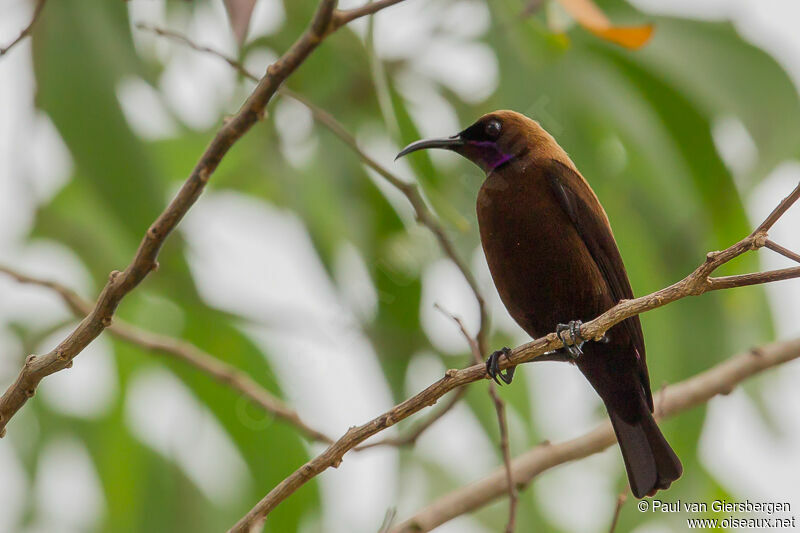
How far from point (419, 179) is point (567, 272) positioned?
0.78m

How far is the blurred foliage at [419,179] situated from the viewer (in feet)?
13.5

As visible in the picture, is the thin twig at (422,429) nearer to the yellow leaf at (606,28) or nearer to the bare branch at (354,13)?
the yellow leaf at (606,28)

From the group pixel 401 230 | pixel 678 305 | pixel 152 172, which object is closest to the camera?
pixel 152 172

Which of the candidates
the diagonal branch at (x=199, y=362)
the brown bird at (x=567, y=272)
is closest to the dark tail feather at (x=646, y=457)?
the brown bird at (x=567, y=272)

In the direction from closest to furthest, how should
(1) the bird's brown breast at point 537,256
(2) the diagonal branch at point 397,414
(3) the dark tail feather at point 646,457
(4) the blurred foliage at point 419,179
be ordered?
(2) the diagonal branch at point 397,414 < (1) the bird's brown breast at point 537,256 < (3) the dark tail feather at point 646,457 < (4) the blurred foliage at point 419,179

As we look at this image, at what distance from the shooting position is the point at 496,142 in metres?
3.51

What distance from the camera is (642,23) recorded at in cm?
454

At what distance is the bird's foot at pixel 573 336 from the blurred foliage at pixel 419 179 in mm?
836

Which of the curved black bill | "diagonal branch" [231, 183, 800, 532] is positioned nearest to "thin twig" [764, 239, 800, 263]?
"diagonal branch" [231, 183, 800, 532]

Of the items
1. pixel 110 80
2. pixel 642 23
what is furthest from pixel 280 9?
pixel 642 23

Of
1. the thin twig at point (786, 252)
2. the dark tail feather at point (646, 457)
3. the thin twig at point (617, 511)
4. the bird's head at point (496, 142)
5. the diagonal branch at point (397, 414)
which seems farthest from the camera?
the bird's head at point (496, 142)

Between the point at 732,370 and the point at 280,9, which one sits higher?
the point at 280,9

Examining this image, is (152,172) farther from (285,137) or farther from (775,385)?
(775,385)

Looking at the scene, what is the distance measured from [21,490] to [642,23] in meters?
3.99
